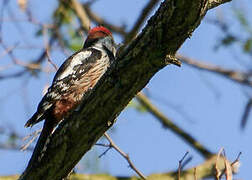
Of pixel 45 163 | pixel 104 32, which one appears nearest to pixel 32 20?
pixel 104 32

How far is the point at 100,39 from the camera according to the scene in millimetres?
5914

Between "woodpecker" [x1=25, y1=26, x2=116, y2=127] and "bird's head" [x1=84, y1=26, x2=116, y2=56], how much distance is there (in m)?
0.14

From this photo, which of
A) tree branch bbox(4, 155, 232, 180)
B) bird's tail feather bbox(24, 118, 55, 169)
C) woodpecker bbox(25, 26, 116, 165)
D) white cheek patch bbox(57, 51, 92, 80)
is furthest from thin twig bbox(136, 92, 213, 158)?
bird's tail feather bbox(24, 118, 55, 169)

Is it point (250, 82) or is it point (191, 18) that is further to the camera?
point (250, 82)

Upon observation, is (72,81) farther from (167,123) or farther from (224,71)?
(224,71)

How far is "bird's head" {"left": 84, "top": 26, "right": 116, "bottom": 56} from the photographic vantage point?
5.88 m

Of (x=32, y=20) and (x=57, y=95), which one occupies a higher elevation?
(x=32, y=20)

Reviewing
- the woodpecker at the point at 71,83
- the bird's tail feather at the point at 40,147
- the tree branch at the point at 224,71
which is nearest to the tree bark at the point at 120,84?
the bird's tail feather at the point at 40,147

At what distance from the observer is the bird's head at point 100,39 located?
5883 mm

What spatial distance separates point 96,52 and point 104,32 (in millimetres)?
609

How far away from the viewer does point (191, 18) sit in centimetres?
297

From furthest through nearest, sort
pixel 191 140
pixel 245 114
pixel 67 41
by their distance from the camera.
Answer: pixel 67 41
pixel 191 140
pixel 245 114

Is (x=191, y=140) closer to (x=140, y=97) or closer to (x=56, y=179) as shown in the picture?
(x=140, y=97)

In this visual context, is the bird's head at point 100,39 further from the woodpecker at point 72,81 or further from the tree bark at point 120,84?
the tree bark at point 120,84
